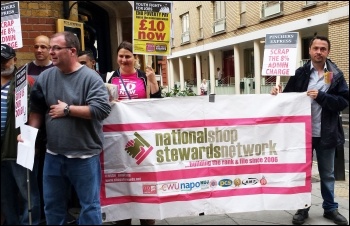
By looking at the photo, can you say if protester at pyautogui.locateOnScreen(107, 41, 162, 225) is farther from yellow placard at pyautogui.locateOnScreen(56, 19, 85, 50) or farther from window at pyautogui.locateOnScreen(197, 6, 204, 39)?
window at pyautogui.locateOnScreen(197, 6, 204, 39)

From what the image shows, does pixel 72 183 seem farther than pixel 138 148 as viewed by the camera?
No

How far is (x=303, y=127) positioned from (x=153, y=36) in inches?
71.9

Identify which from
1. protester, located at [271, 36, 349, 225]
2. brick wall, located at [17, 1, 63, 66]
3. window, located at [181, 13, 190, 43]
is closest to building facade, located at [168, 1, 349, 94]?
window, located at [181, 13, 190, 43]

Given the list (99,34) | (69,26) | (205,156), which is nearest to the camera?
(205,156)

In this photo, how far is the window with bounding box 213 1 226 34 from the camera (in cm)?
2823

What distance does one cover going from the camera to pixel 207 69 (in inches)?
1305

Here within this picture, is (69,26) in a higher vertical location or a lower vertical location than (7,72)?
higher

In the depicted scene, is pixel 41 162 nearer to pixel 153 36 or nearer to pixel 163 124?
pixel 163 124

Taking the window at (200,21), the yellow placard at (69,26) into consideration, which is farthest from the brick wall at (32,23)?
the window at (200,21)

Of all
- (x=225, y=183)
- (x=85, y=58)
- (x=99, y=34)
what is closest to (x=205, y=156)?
(x=225, y=183)

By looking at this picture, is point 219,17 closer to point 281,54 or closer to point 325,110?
point 281,54

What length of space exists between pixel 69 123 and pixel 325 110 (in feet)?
8.63

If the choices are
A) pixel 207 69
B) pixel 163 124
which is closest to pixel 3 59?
pixel 163 124

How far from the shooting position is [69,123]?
288cm
